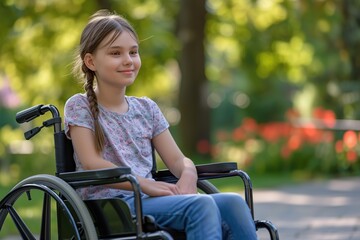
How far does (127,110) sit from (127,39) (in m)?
0.31

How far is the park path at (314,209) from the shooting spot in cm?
682

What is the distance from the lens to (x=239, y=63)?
18562mm

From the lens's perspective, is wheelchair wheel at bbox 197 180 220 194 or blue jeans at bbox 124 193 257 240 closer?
blue jeans at bbox 124 193 257 240

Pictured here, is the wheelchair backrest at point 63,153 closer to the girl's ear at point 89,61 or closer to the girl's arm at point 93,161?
the girl's arm at point 93,161

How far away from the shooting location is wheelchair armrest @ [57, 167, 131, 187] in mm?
3680

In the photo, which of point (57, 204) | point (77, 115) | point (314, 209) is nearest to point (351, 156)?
point (314, 209)

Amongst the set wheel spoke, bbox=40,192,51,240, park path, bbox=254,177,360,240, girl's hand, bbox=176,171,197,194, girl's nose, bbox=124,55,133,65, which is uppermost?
girl's nose, bbox=124,55,133,65

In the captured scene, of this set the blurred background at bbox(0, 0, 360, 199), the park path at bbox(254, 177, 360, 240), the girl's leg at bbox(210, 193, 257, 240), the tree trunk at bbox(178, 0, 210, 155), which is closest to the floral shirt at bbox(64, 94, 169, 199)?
the girl's leg at bbox(210, 193, 257, 240)

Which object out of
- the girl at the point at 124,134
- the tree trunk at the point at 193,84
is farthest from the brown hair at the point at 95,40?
the tree trunk at the point at 193,84

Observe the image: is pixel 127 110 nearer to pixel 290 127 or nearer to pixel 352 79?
pixel 290 127

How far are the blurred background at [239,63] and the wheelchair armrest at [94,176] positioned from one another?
7.62 metres

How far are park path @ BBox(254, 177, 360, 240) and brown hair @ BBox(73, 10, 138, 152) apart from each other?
2.65m

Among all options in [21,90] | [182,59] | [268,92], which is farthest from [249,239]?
[268,92]

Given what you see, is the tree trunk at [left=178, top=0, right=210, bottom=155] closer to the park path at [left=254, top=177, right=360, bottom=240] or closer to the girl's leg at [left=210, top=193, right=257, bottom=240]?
the park path at [left=254, top=177, right=360, bottom=240]
